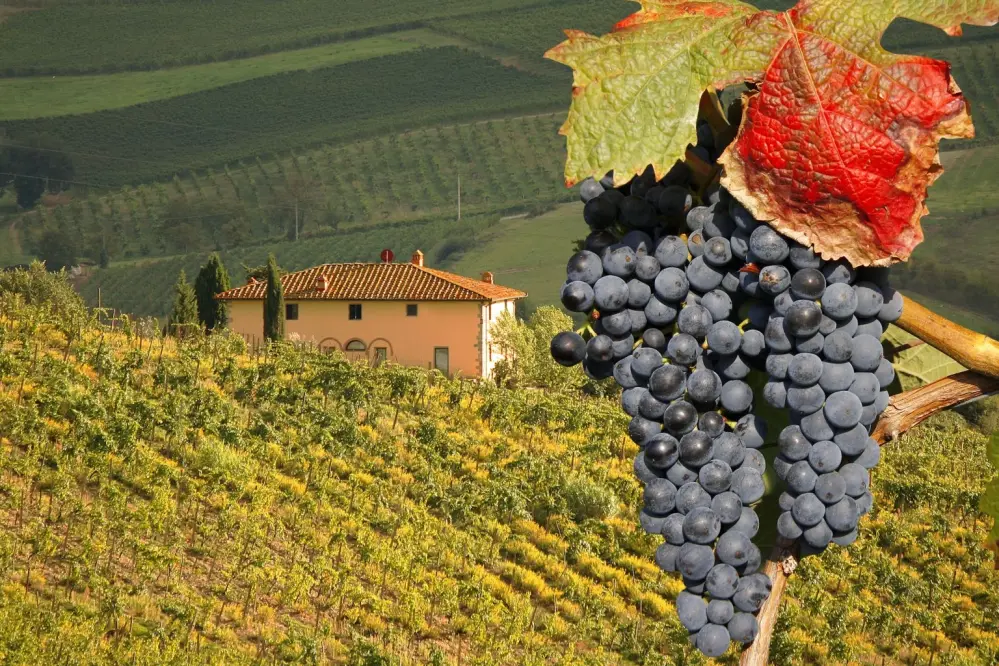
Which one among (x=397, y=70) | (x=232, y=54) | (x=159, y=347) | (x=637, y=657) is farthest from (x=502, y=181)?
(x=637, y=657)

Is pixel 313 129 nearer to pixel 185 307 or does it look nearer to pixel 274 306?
pixel 185 307

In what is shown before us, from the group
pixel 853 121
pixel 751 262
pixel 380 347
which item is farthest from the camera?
pixel 380 347

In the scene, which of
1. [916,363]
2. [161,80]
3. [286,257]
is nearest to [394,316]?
[916,363]

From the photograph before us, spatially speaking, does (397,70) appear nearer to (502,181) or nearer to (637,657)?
(502,181)

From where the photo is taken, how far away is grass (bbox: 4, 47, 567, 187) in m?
125

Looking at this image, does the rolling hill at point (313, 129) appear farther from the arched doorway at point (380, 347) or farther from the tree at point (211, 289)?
the arched doorway at point (380, 347)

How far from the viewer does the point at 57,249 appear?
372 ft

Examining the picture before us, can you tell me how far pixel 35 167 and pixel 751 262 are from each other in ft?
431

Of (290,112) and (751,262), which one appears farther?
(290,112)

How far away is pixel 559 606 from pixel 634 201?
11354mm

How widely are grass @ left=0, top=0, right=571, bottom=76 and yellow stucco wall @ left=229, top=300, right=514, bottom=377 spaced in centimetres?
10400

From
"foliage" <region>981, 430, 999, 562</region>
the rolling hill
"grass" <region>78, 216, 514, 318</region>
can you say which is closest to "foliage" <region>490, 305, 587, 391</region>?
"foliage" <region>981, 430, 999, 562</region>

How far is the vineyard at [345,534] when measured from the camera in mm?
10680

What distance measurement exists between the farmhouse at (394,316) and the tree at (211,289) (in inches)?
173
